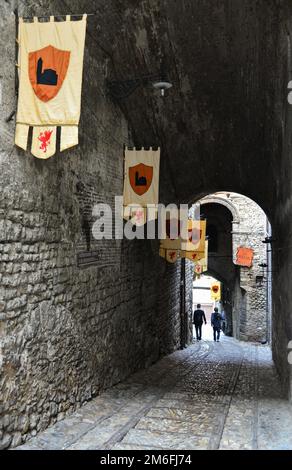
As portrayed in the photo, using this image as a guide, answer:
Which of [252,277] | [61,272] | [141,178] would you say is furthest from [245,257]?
[61,272]

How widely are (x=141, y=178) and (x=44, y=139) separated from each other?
3.41 metres

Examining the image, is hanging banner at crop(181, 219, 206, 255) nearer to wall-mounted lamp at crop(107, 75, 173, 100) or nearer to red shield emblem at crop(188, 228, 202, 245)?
red shield emblem at crop(188, 228, 202, 245)

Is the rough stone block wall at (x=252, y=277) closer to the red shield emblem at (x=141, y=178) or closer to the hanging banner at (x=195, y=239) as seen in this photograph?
the hanging banner at (x=195, y=239)

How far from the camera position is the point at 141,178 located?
8125 millimetres

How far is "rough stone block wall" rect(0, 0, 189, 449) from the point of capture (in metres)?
4.61

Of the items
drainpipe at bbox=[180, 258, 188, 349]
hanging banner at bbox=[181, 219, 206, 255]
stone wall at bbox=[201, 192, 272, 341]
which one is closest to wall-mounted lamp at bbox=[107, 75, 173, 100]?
hanging banner at bbox=[181, 219, 206, 255]

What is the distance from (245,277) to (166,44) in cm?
1288

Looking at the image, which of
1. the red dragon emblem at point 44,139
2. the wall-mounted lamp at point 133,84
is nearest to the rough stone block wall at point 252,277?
the wall-mounted lamp at point 133,84

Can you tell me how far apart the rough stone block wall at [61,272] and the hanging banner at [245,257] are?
1047 cm

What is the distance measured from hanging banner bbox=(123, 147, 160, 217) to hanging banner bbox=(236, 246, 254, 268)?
38.5ft

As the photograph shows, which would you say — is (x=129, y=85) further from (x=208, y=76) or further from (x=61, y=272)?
(x=61, y=272)

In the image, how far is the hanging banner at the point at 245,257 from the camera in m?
19.2

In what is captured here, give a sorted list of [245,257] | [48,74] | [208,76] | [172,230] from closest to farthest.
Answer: [48,74]
[208,76]
[172,230]
[245,257]

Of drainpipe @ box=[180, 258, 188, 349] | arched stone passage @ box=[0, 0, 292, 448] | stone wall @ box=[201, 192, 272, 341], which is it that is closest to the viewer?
arched stone passage @ box=[0, 0, 292, 448]
